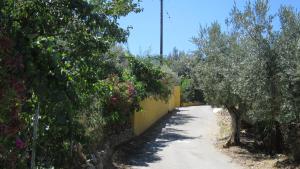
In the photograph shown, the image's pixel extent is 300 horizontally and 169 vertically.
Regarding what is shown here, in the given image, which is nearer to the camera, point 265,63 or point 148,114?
point 265,63

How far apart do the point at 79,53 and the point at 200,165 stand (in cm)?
1072

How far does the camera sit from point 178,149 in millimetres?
19578

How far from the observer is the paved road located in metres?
16.1

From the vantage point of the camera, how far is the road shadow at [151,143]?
16877mm

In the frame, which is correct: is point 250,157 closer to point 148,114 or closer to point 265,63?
point 265,63

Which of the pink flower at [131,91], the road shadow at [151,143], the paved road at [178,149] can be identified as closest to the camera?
the paved road at [178,149]

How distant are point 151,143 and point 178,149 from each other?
2.00 m

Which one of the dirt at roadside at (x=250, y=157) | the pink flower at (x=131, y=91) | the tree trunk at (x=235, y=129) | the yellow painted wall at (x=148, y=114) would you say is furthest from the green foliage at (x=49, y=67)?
the yellow painted wall at (x=148, y=114)

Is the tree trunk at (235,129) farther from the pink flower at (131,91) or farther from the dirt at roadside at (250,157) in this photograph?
the pink flower at (131,91)

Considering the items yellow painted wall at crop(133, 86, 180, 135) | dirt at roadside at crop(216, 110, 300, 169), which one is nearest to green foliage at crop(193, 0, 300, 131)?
dirt at roadside at crop(216, 110, 300, 169)

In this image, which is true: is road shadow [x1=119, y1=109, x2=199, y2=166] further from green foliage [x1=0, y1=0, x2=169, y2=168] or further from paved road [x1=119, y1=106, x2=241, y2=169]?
green foliage [x1=0, y1=0, x2=169, y2=168]

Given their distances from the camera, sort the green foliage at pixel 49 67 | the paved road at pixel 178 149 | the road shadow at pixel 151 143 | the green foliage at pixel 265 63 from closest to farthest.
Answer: the green foliage at pixel 49 67
the green foliage at pixel 265 63
the paved road at pixel 178 149
the road shadow at pixel 151 143

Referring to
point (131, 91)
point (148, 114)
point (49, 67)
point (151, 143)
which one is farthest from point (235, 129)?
point (49, 67)

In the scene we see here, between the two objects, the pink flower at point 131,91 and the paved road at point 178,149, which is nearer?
the paved road at point 178,149
